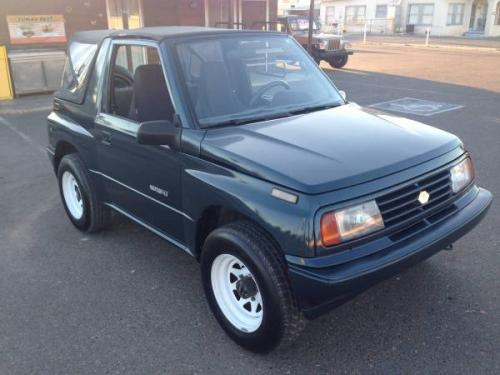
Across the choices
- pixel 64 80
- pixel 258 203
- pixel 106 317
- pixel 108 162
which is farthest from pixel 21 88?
pixel 258 203

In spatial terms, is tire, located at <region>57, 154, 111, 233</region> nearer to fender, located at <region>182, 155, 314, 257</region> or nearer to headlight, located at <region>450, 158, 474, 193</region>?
fender, located at <region>182, 155, 314, 257</region>

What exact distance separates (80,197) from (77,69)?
1.18m

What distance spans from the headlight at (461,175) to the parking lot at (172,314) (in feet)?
2.65

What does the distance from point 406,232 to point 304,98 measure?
1.41 metres

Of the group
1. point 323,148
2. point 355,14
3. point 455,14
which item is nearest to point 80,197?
point 323,148

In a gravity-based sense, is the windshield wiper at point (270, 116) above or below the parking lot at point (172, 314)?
above

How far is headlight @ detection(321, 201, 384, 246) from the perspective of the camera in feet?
7.95

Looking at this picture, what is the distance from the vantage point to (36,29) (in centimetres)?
1291

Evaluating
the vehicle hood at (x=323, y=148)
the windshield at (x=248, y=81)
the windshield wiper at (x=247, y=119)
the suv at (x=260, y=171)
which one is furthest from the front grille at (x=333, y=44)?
the windshield wiper at (x=247, y=119)

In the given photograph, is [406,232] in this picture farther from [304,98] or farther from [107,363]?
[107,363]

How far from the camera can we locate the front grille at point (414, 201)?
8.57 feet

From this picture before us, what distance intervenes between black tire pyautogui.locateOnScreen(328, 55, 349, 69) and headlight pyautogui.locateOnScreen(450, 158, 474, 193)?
47.8 feet

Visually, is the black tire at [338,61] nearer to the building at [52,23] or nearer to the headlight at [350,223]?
the building at [52,23]

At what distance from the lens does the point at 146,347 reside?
2934mm
